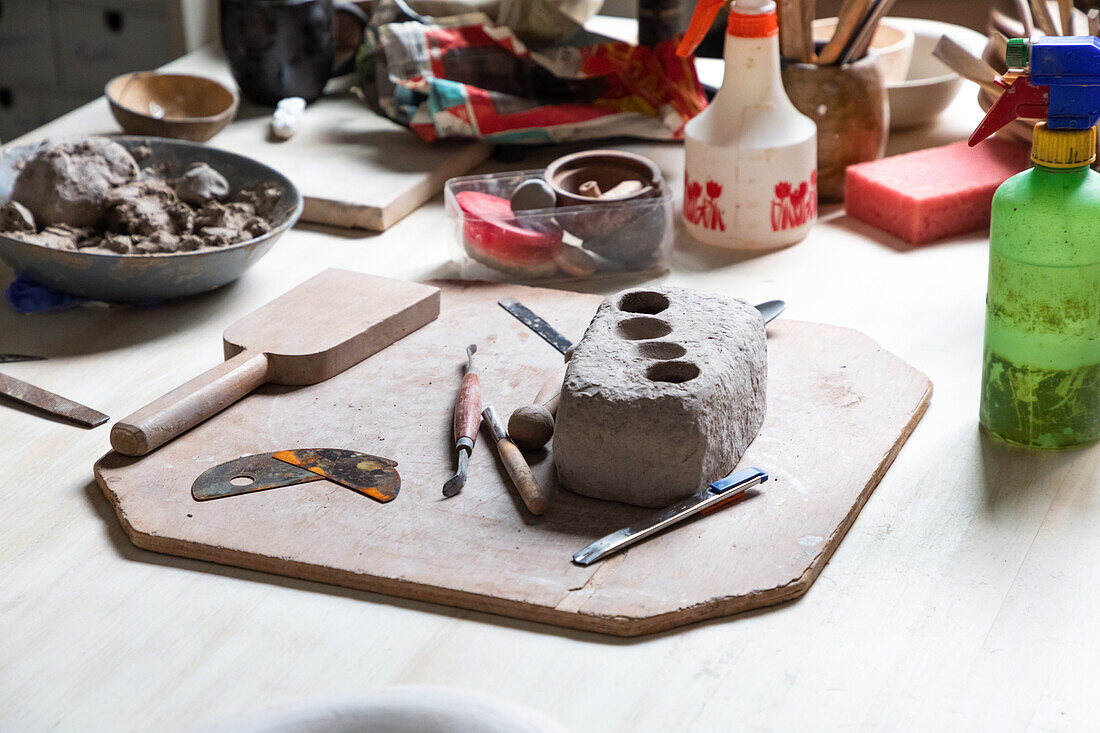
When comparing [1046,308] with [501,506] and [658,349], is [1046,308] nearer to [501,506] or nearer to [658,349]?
[658,349]

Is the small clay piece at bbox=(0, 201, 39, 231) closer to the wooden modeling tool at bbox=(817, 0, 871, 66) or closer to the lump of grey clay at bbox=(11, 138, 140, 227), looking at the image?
the lump of grey clay at bbox=(11, 138, 140, 227)

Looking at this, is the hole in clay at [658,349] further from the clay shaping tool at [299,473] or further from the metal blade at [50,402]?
the metal blade at [50,402]

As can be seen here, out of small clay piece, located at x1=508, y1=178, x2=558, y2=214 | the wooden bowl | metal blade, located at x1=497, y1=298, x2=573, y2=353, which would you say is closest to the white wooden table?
metal blade, located at x1=497, y1=298, x2=573, y2=353

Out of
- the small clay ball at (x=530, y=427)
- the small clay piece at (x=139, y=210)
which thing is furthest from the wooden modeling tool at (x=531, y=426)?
the small clay piece at (x=139, y=210)

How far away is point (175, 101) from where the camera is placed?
1.42 meters

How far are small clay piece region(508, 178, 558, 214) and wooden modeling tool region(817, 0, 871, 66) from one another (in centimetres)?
34

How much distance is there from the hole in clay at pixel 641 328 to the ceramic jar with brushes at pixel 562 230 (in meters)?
0.28

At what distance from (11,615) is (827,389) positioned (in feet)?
1.91

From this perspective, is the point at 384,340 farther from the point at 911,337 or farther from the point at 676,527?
the point at 911,337

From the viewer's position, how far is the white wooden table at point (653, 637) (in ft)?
1.94

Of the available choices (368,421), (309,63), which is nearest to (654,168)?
(368,421)

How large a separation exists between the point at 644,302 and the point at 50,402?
0.47 m

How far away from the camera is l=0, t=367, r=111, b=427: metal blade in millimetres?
865

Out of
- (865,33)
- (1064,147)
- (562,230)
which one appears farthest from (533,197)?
(1064,147)
